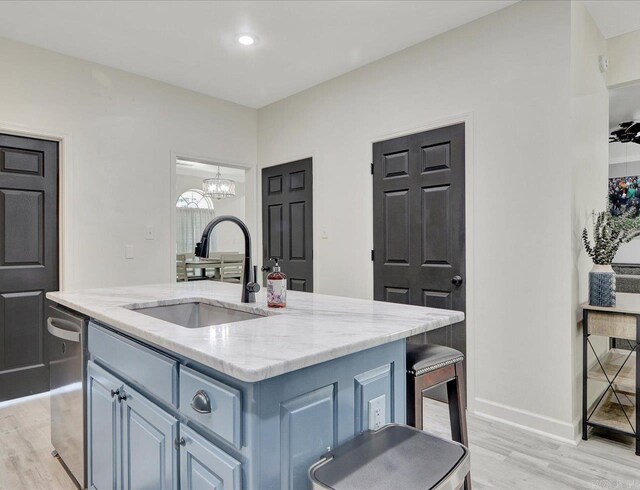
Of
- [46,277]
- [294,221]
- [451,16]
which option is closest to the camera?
[451,16]

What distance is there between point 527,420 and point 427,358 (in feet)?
5.01

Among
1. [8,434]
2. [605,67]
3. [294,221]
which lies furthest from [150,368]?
[605,67]

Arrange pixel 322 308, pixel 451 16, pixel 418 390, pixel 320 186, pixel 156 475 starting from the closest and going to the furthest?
pixel 156 475 < pixel 418 390 < pixel 322 308 < pixel 451 16 < pixel 320 186

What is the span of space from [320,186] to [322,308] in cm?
234

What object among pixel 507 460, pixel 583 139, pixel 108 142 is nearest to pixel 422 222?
pixel 583 139

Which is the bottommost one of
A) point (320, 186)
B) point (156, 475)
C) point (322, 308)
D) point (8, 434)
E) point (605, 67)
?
point (8, 434)

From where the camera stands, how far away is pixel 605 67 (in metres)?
2.94

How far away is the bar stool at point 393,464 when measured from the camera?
935 mm

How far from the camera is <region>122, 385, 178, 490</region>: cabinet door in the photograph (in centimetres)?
125

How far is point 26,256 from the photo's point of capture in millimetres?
3188

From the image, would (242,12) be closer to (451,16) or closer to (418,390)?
(451,16)

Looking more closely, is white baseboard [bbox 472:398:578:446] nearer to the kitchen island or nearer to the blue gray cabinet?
the kitchen island

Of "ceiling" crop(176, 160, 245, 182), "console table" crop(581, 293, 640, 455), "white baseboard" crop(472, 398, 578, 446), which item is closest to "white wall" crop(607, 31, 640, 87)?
"console table" crop(581, 293, 640, 455)

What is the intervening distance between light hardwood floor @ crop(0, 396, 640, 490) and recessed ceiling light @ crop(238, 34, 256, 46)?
2.91m
